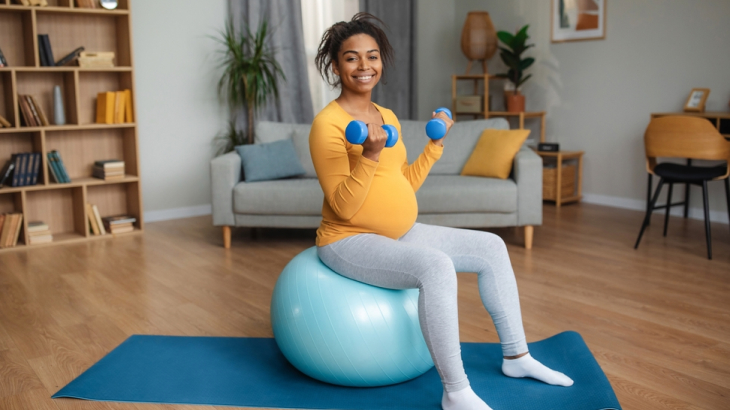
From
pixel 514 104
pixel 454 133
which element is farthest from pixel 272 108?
pixel 514 104

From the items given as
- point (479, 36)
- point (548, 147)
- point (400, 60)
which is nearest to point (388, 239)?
point (548, 147)

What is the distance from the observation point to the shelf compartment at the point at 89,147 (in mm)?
4492

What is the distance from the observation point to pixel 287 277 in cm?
210

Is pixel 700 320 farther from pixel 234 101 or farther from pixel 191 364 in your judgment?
pixel 234 101

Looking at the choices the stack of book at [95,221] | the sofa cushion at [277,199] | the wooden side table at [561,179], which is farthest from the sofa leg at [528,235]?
the stack of book at [95,221]

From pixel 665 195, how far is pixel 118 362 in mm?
4107

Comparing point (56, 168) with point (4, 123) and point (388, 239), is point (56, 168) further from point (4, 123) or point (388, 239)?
point (388, 239)

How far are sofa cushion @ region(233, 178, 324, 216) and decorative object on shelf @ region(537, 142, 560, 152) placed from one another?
231 centimetres

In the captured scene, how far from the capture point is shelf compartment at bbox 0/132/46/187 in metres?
4.27

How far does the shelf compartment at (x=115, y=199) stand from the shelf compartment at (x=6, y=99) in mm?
700

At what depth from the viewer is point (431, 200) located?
154 inches

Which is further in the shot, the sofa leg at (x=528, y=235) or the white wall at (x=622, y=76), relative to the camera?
the white wall at (x=622, y=76)

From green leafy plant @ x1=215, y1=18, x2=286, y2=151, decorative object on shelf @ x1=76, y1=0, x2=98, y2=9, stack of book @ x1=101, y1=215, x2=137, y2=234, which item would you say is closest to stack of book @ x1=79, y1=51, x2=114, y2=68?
decorative object on shelf @ x1=76, y1=0, x2=98, y2=9

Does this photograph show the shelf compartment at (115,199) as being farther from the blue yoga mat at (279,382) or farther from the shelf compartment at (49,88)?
the blue yoga mat at (279,382)
